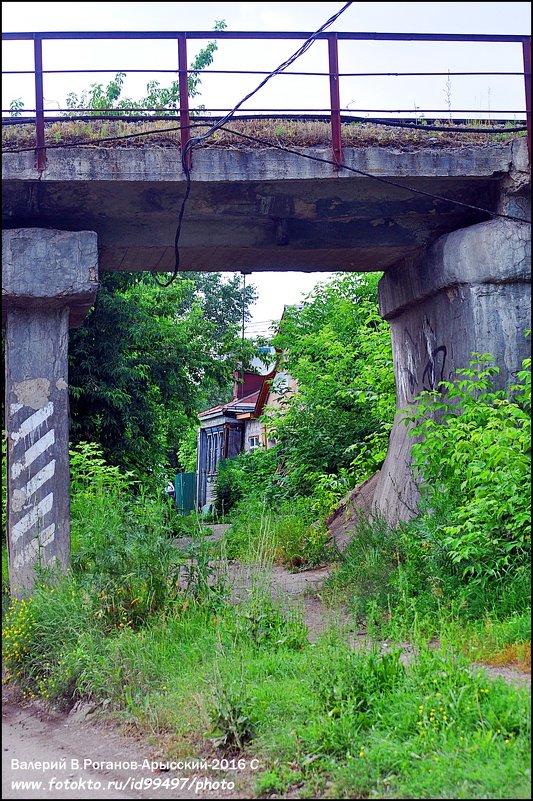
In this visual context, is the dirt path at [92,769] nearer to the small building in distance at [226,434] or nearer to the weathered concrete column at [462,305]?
the weathered concrete column at [462,305]

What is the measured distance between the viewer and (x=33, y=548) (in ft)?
25.2

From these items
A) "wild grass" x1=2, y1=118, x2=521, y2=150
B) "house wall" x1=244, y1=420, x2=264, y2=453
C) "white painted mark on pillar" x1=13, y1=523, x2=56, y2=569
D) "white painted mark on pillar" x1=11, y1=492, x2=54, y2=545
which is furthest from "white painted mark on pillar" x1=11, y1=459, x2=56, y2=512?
"house wall" x1=244, y1=420, x2=264, y2=453

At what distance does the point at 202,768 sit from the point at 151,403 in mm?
11545

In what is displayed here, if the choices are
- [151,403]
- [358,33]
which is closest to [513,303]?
[358,33]

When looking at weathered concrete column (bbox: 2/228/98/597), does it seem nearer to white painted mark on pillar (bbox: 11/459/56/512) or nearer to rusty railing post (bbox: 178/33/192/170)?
white painted mark on pillar (bbox: 11/459/56/512)

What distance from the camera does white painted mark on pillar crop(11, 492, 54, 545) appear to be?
7.68 m

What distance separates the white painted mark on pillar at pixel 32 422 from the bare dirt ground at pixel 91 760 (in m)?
2.36

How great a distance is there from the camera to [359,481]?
13094mm

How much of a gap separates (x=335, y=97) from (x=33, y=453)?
4.41 meters

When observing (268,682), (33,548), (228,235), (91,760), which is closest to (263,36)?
(228,235)

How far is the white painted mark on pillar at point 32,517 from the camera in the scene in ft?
25.2

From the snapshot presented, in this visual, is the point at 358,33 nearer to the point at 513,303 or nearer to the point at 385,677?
the point at 513,303

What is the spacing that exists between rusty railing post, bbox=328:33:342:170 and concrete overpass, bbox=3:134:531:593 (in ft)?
0.36

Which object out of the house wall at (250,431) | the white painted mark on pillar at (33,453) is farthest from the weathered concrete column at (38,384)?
the house wall at (250,431)
